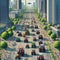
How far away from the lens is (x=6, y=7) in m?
105

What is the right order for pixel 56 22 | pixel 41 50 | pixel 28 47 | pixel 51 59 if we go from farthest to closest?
1. pixel 56 22
2. pixel 28 47
3. pixel 41 50
4. pixel 51 59

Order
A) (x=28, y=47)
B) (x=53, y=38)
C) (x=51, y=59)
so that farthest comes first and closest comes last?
(x=53, y=38) → (x=28, y=47) → (x=51, y=59)

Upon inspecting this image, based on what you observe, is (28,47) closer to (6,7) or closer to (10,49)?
(10,49)

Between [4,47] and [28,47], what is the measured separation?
487cm

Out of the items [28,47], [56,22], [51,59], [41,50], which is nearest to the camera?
[51,59]

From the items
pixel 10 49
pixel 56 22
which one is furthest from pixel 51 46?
pixel 56 22

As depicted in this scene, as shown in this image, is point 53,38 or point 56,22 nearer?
Result: point 53,38

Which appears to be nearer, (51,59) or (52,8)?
(51,59)

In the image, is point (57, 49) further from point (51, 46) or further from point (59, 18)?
point (59, 18)

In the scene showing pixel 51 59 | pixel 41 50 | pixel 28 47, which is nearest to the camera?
pixel 51 59

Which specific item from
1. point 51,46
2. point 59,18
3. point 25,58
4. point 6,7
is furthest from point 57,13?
point 25,58

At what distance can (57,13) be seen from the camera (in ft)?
333

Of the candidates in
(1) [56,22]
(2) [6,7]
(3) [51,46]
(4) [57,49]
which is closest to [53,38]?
(3) [51,46]

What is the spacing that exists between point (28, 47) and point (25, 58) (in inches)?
391
